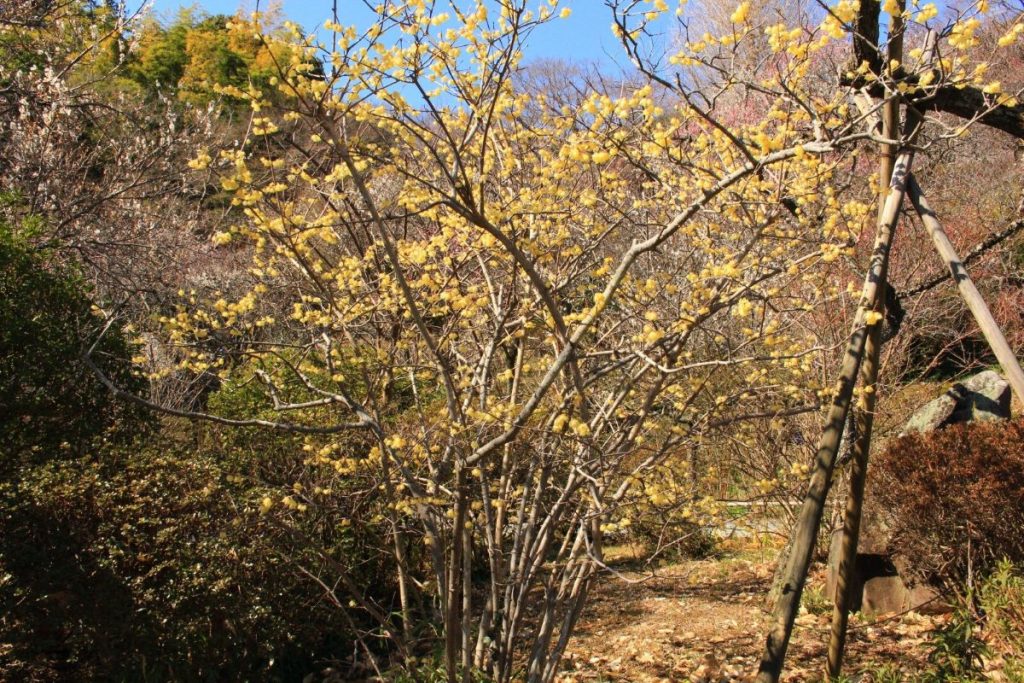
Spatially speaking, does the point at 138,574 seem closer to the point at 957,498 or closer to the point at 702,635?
the point at 702,635

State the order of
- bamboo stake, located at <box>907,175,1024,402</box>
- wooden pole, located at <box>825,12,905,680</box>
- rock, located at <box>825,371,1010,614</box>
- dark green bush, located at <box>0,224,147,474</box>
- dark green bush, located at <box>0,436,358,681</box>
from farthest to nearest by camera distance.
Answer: rock, located at <box>825,371,1010,614</box> → dark green bush, located at <box>0,224,147,474</box> → dark green bush, located at <box>0,436,358,681</box> → wooden pole, located at <box>825,12,905,680</box> → bamboo stake, located at <box>907,175,1024,402</box>

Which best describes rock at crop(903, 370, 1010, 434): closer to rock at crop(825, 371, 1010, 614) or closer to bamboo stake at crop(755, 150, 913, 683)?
rock at crop(825, 371, 1010, 614)

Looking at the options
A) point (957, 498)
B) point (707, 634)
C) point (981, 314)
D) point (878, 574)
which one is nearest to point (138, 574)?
point (707, 634)

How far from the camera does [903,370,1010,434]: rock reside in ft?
25.2

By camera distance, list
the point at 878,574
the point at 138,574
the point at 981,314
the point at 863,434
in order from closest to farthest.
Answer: the point at 981,314 < the point at 863,434 < the point at 138,574 < the point at 878,574

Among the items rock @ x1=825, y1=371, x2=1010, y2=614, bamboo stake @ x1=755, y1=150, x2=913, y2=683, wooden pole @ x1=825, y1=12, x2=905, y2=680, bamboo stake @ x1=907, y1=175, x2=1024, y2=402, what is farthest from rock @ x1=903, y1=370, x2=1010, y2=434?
bamboo stake @ x1=755, y1=150, x2=913, y2=683

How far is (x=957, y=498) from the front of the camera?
15.8 feet

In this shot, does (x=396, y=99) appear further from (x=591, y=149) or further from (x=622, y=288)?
(x=622, y=288)

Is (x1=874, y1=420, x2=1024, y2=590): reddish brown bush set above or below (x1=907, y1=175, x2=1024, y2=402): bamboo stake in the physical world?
below

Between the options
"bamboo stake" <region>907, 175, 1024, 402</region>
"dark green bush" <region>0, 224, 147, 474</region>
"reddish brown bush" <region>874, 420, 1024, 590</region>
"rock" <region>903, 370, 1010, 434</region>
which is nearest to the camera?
"bamboo stake" <region>907, 175, 1024, 402</region>

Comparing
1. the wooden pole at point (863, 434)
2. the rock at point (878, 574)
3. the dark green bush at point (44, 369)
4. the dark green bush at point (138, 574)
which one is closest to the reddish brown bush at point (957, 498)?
the rock at point (878, 574)

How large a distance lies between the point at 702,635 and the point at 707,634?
0.04 metres

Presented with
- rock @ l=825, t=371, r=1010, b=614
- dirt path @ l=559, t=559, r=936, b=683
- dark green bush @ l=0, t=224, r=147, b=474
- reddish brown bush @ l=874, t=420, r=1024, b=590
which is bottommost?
dirt path @ l=559, t=559, r=936, b=683

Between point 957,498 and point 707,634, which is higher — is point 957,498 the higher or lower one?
the higher one
